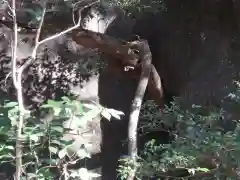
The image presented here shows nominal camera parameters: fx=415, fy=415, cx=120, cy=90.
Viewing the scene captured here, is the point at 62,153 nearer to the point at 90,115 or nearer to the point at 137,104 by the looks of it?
the point at 90,115

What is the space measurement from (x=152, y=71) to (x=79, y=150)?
1.05m

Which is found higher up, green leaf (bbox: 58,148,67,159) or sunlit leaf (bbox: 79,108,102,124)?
sunlit leaf (bbox: 79,108,102,124)

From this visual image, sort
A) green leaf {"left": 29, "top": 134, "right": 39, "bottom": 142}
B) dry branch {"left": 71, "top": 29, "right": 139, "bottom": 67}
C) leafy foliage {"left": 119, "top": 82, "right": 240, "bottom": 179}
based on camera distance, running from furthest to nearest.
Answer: dry branch {"left": 71, "top": 29, "right": 139, "bottom": 67}
leafy foliage {"left": 119, "top": 82, "right": 240, "bottom": 179}
green leaf {"left": 29, "top": 134, "right": 39, "bottom": 142}

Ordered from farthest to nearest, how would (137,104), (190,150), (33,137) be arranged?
(137,104)
(190,150)
(33,137)

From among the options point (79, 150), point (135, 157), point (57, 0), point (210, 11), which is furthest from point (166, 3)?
point (79, 150)

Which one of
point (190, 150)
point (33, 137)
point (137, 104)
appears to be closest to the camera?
point (33, 137)

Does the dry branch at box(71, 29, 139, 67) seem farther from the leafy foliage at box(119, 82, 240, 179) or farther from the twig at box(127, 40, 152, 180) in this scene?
the leafy foliage at box(119, 82, 240, 179)

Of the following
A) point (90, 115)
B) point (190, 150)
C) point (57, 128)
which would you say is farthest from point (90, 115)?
point (190, 150)

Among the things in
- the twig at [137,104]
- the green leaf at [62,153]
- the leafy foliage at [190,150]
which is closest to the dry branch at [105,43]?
the twig at [137,104]

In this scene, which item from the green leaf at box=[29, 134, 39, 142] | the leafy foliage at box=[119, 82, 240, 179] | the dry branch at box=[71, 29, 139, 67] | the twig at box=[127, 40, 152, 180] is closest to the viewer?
the green leaf at box=[29, 134, 39, 142]

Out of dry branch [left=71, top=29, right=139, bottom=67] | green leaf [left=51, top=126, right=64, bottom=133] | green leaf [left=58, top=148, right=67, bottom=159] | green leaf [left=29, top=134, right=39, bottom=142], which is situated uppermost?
dry branch [left=71, top=29, right=139, bottom=67]

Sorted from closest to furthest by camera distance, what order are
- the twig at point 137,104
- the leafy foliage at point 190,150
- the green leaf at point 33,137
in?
the green leaf at point 33,137 < the leafy foliage at point 190,150 < the twig at point 137,104

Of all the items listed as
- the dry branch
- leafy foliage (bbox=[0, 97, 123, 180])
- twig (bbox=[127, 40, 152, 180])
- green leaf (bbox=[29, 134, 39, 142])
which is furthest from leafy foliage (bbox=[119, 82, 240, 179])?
green leaf (bbox=[29, 134, 39, 142])

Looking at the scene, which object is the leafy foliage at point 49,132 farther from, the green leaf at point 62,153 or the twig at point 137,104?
the twig at point 137,104
